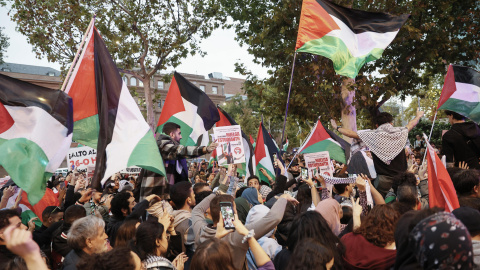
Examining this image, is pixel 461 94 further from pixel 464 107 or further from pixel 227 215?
pixel 227 215

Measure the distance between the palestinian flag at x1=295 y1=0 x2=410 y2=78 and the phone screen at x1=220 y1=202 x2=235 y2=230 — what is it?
4676 mm

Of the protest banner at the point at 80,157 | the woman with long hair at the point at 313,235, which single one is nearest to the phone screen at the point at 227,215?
the woman with long hair at the point at 313,235

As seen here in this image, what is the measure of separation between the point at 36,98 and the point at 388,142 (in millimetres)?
4638

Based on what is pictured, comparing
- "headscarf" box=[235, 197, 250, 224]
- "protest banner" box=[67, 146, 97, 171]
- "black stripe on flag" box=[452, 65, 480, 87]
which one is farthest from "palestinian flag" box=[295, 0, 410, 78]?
"protest banner" box=[67, 146, 97, 171]

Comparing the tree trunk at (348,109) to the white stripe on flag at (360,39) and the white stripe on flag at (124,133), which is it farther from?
the white stripe on flag at (124,133)

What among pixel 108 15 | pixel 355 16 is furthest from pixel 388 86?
pixel 108 15

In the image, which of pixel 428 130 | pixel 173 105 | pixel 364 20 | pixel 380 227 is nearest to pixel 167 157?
pixel 173 105

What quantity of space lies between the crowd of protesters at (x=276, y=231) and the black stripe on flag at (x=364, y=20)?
Answer: 2.55m

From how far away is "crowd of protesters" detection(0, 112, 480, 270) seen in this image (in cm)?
222

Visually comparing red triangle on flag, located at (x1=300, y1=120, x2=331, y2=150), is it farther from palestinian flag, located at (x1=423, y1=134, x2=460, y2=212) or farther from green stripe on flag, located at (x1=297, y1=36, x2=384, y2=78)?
palestinian flag, located at (x1=423, y1=134, x2=460, y2=212)

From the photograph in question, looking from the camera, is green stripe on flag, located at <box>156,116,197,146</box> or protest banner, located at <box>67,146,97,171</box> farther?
protest banner, located at <box>67,146,97,171</box>

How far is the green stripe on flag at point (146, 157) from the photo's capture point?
186 inches

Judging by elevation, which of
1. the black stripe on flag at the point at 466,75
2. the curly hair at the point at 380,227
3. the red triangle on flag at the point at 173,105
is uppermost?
the black stripe on flag at the point at 466,75

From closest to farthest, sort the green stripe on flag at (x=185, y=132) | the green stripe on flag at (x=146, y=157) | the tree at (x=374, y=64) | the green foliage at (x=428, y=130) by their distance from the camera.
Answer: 1. the green stripe on flag at (x=146, y=157)
2. the green stripe on flag at (x=185, y=132)
3. the tree at (x=374, y=64)
4. the green foliage at (x=428, y=130)
